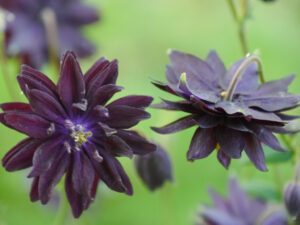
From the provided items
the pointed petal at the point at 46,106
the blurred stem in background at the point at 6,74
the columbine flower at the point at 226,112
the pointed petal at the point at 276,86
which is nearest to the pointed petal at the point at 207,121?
the columbine flower at the point at 226,112

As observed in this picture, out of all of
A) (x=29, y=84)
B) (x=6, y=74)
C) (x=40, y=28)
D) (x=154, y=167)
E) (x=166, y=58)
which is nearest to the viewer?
(x=29, y=84)

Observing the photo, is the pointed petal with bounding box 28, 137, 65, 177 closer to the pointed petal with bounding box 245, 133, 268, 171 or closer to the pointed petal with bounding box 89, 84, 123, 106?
the pointed petal with bounding box 89, 84, 123, 106

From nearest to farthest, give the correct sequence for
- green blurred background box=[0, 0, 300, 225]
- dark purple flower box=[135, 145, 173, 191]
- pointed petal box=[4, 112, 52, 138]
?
pointed petal box=[4, 112, 52, 138]
dark purple flower box=[135, 145, 173, 191]
green blurred background box=[0, 0, 300, 225]

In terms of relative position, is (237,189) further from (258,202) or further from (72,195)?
(72,195)

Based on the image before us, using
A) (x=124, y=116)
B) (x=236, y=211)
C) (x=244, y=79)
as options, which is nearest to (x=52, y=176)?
(x=124, y=116)

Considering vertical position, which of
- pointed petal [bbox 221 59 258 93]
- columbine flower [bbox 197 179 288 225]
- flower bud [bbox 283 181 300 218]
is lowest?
columbine flower [bbox 197 179 288 225]

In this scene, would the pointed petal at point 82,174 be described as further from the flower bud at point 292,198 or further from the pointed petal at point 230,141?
the flower bud at point 292,198

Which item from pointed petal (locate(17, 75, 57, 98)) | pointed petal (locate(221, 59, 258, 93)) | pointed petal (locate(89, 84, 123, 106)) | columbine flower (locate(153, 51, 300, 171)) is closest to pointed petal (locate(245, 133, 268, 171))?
columbine flower (locate(153, 51, 300, 171))

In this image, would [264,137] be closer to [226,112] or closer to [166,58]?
[226,112]
